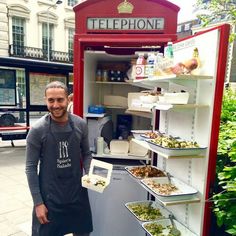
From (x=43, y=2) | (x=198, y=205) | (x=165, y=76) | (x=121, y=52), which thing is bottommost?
(x=198, y=205)

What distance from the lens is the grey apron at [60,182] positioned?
189 cm

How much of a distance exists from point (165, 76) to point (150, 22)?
2.79ft

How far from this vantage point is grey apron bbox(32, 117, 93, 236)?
1894 mm

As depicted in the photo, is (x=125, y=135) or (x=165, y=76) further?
(x=125, y=135)

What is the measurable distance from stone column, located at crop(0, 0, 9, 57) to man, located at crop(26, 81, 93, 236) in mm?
16015

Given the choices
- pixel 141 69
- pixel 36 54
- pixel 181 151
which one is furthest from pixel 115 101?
pixel 36 54

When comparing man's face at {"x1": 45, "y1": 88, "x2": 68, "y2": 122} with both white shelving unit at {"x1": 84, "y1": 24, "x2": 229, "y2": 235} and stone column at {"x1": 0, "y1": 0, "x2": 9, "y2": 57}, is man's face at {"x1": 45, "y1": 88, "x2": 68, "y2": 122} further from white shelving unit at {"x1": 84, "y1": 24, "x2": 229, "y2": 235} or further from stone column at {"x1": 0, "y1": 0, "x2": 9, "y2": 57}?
stone column at {"x1": 0, "y1": 0, "x2": 9, "y2": 57}

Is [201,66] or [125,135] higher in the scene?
[201,66]

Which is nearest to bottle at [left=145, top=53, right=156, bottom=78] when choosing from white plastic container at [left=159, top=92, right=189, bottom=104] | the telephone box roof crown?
white plastic container at [left=159, top=92, right=189, bottom=104]

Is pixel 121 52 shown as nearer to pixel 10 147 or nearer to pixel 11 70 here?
pixel 11 70

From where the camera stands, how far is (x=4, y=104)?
6520 millimetres

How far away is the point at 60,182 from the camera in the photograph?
1.92 metres

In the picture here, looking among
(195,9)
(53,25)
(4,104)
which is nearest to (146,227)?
(4,104)

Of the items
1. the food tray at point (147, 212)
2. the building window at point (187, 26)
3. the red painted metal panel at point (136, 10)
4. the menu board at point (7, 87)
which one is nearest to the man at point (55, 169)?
the food tray at point (147, 212)
